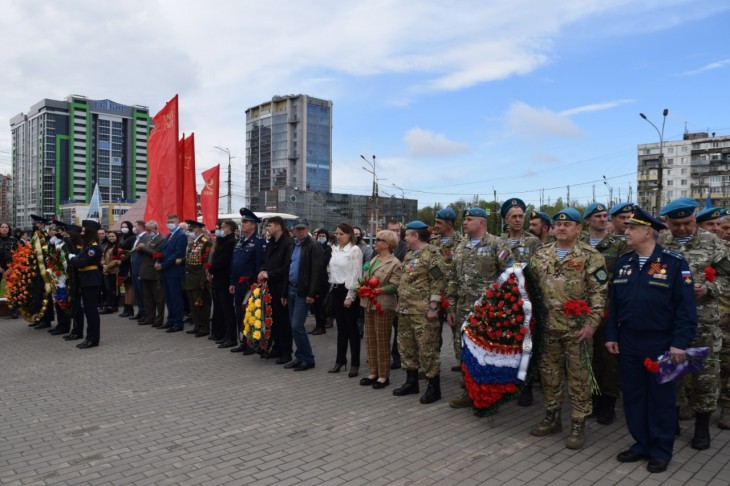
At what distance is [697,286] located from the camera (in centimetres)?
468

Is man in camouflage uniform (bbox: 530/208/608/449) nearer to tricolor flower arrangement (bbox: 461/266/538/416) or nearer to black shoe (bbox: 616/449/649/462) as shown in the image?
tricolor flower arrangement (bbox: 461/266/538/416)

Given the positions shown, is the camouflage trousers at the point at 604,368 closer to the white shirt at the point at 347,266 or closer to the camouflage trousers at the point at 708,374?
the camouflage trousers at the point at 708,374

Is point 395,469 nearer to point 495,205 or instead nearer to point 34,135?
A: point 495,205

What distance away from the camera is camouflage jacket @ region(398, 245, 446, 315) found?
5.88 meters

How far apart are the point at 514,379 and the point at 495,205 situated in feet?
274

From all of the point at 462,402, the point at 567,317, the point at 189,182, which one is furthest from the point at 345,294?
the point at 189,182

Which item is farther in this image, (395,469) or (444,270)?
(444,270)

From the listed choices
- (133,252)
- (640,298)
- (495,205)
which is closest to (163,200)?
(133,252)

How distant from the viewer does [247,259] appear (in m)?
8.45

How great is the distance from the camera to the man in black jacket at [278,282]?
25.6ft

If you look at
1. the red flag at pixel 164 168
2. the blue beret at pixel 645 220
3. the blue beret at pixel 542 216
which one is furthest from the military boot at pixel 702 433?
the red flag at pixel 164 168

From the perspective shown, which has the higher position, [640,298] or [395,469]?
[640,298]

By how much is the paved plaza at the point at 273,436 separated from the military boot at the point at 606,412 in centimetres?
9

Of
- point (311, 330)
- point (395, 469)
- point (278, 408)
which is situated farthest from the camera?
point (311, 330)
